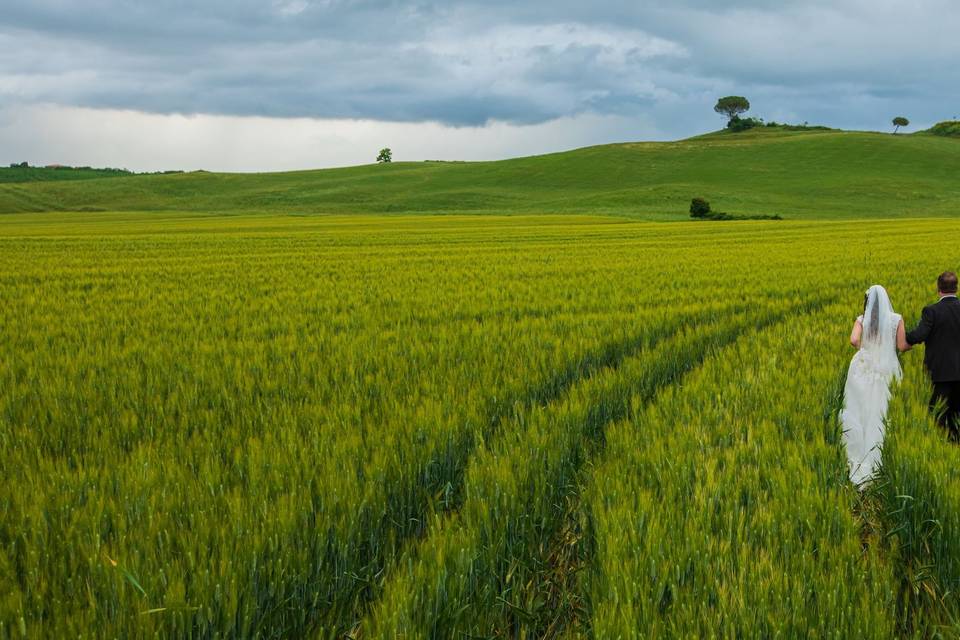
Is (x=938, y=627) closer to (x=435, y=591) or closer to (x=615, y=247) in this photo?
(x=435, y=591)

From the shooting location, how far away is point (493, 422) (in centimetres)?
511

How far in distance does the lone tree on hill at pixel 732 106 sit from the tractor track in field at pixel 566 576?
161340 mm

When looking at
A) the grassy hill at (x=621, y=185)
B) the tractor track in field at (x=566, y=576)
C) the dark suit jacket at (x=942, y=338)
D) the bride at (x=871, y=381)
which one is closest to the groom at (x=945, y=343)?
the dark suit jacket at (x=942, y=338)

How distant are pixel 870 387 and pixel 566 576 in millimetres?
2874

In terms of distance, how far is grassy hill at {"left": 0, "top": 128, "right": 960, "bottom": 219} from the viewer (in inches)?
2874

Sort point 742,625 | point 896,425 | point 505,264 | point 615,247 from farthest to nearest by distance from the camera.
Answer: point 615,247, point 505,264, point 896,425, point 742,625

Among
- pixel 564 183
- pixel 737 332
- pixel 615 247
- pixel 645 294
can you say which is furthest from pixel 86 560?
pixel 564 183

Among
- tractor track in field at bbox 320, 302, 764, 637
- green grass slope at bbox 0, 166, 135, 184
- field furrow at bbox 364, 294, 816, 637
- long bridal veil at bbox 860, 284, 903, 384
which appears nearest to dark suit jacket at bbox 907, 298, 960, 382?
long bridal veil at bbox 860, 284, 903, 384

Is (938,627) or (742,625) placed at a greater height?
(742,625)

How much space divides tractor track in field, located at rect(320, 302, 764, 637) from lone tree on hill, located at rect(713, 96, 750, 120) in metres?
157

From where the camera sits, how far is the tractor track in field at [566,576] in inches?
118

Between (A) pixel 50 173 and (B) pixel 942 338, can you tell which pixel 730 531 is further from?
(A) pixel 50 173

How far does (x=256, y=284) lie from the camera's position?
14117 mm

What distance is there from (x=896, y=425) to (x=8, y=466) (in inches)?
223
